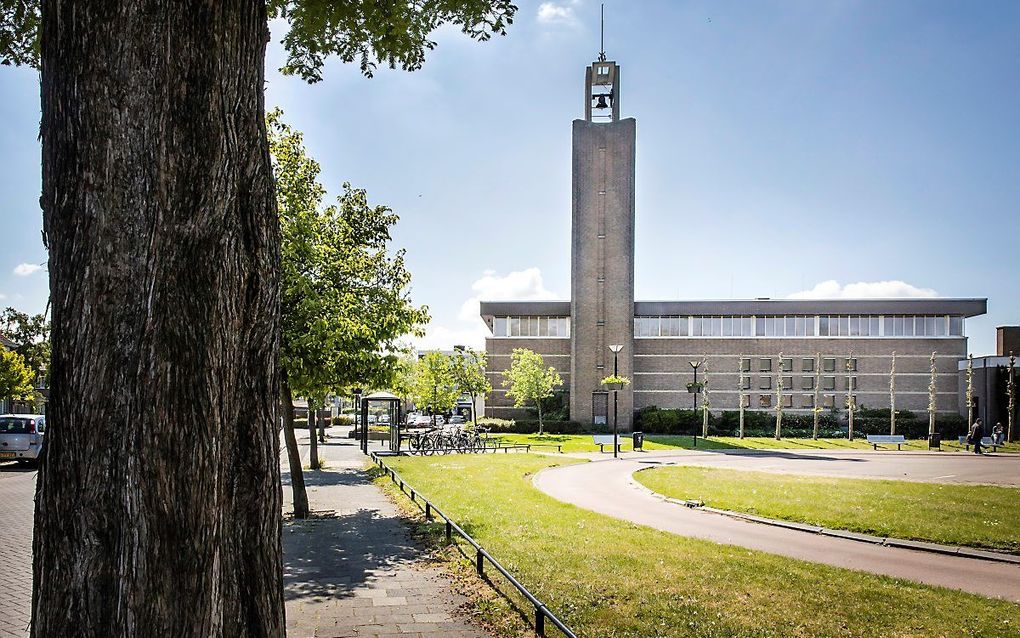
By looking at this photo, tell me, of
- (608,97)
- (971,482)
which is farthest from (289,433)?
(608,97)

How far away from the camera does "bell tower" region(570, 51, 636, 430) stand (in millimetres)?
57969

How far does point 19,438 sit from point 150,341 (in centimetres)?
2596

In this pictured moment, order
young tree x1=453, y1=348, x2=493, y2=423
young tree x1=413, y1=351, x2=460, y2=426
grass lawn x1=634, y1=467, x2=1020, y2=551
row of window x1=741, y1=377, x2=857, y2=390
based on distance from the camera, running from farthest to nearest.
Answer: row of window x1=741, y1=377, x2=857, y2=390 < young tree x1=453, y1=348, x2=493, y2=423 < young tree x1=413, y1=351, x2=460, y2=426 < grass lawn x1=634, y1=467, x2=1020, y2=551

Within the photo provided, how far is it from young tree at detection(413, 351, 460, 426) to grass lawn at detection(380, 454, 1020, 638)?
41.5 meters

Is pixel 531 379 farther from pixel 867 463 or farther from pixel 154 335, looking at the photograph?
pixel 154 335

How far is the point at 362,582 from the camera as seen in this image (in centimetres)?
942

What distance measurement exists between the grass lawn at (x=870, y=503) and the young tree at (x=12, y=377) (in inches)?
1768

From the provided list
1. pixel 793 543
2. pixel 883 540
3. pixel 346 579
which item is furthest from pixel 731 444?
pixel 346 579

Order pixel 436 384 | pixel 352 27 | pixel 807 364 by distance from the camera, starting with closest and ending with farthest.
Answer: pixel 352 27
pixel 436 384
pixel 807 364

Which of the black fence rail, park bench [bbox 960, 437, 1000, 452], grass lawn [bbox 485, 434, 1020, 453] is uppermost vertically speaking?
the black fence rail

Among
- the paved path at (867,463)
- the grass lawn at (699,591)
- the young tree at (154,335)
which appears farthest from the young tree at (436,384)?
the young tree at (154,335)

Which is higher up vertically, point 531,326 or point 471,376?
point 531,326

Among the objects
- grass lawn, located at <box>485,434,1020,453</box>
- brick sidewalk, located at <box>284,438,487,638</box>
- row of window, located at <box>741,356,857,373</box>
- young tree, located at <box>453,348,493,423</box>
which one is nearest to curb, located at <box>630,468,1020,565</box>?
brick sidewalk, located at <box>284,438,487,638</box>

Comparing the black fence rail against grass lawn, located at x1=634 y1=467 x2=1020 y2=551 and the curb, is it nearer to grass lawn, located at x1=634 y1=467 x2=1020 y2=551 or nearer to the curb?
the curb
